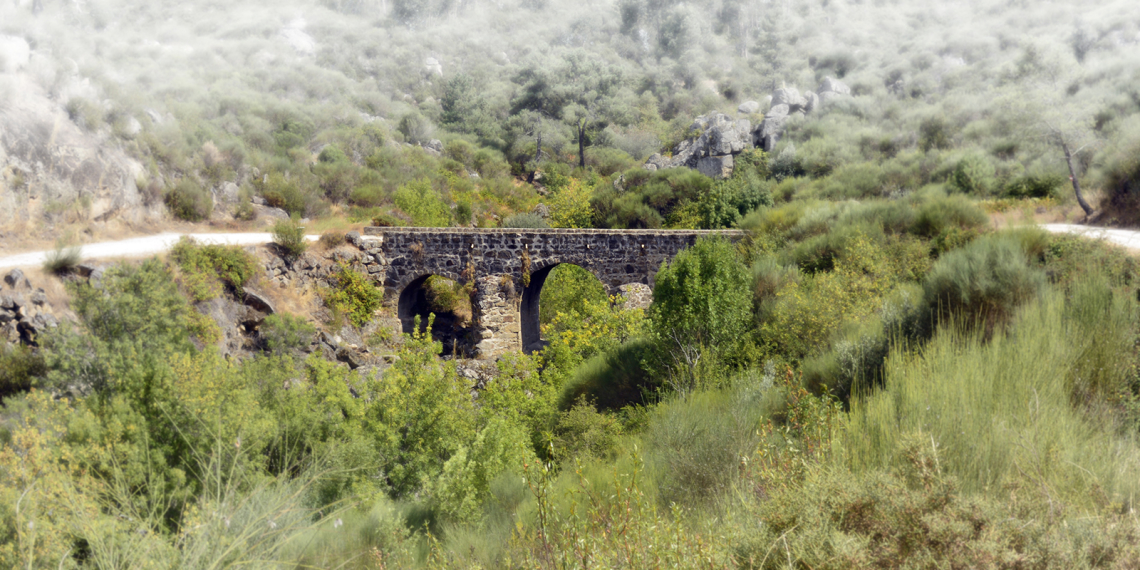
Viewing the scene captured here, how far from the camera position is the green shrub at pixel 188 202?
15.9m

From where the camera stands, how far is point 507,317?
16.6 meters

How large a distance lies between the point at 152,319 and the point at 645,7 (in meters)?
56.8

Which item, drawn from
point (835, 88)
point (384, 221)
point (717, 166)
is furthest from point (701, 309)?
point (835, 88)

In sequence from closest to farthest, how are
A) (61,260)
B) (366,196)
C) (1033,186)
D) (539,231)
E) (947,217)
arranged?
(947,217) → (61,260) → (1033,186) → (539,231) → (366,196)

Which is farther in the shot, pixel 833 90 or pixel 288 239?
pixel 833 90

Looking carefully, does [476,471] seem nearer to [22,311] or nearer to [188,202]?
[22,311]

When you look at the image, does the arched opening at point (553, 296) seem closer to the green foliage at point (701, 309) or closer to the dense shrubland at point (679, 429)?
the dense shrubland at point (679, 429)

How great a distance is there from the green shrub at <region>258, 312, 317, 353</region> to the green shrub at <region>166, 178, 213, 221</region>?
5.14 metres

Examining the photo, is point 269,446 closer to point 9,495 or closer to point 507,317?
point 9,495

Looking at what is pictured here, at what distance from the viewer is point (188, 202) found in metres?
16.0

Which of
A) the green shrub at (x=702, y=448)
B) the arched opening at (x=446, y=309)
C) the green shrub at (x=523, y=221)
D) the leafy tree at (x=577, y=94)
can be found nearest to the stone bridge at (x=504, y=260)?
the arched opening at (x=446, y=309)

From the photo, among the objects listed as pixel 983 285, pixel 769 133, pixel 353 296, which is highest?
pixel 769 133

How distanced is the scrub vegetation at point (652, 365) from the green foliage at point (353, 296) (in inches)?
3.1

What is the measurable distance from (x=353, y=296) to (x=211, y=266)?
3770 millimetres
